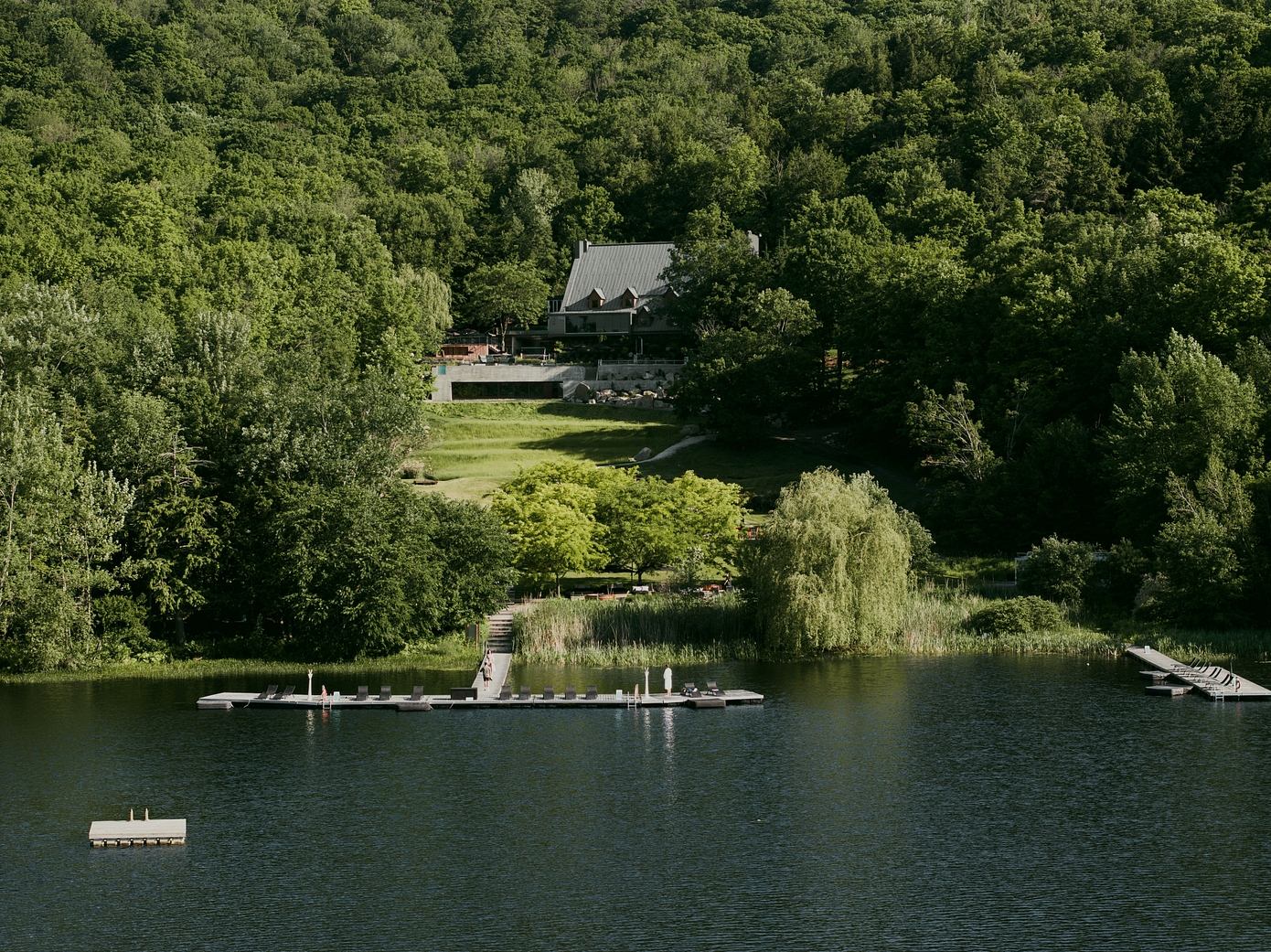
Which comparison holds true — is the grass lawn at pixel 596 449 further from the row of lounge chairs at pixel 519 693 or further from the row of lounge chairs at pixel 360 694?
the row of lounge chairs at pixel 360 694

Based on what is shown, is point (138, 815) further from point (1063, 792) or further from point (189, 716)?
point (1063, 792)

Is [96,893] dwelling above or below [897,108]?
below

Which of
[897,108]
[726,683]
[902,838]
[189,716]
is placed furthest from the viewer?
[897,108]

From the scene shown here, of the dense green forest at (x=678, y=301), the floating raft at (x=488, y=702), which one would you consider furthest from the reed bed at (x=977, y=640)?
the floating raft at (x=488, y=702)

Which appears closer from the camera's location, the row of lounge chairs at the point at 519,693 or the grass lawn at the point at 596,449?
the row of lounge chairs at the point at 519,693

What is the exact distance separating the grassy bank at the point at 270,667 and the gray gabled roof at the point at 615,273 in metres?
71.5

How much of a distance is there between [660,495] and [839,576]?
14354 mm

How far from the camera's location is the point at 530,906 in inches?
1528

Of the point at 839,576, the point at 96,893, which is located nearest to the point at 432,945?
the point at 96,893

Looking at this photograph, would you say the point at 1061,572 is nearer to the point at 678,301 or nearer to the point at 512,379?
the point at 678,301

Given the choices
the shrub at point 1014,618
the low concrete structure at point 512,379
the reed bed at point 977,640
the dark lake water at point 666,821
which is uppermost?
the low concrete structure at point 512,379

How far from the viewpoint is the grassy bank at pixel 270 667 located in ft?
218

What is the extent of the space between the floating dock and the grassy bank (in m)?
22.7

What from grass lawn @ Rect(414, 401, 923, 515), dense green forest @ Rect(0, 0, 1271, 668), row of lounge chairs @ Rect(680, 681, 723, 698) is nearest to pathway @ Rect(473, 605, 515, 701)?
dense green forest @ Rect(0, 0, 1271, 668)
